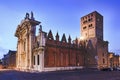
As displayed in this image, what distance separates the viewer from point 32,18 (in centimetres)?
4759

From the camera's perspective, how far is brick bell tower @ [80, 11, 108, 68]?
57.8 metres

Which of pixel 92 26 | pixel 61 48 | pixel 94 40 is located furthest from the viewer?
pixel 92 26

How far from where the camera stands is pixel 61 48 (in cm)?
4762

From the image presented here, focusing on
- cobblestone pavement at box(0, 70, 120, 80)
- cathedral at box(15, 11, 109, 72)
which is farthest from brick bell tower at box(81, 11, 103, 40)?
cobblestone pavement at box(0, 70, 120, 80)

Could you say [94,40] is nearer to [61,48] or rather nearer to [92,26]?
[92,26]

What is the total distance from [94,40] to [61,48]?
1606cm

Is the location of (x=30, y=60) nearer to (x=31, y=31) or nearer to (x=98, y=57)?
(x=31, y=31)

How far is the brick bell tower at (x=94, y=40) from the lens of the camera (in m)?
57.8

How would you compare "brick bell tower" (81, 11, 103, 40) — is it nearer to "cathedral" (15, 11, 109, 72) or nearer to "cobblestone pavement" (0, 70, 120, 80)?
"cathedral" (15, 11, 109, 72)

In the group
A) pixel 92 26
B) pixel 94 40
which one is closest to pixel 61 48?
pixel 94 40

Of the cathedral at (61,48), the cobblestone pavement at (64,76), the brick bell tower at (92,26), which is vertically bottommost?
the cobblestone pavement at (64,76)

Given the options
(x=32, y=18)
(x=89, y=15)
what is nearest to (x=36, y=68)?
(x=32, y=18)

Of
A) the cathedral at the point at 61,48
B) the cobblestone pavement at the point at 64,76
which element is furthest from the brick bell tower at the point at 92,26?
the cobblestone pavement at the point at 64,76

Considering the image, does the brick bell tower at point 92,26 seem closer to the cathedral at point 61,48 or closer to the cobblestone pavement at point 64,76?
the cathedral at point 61,48
